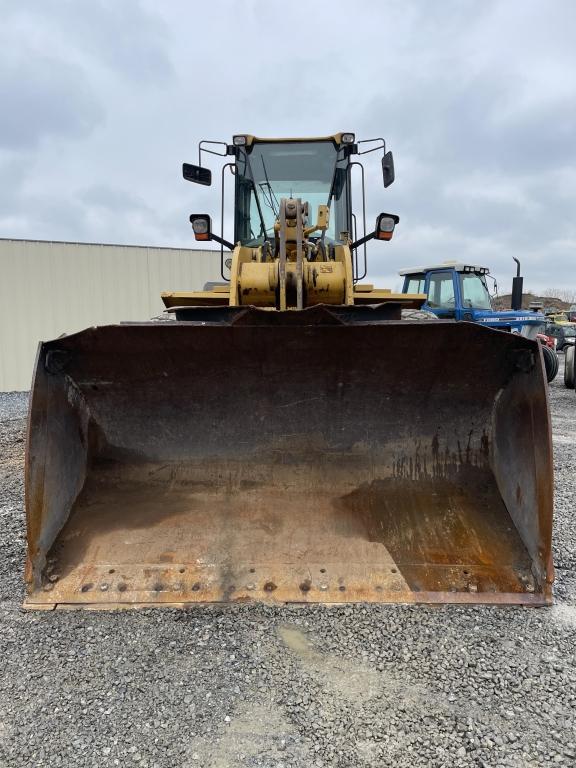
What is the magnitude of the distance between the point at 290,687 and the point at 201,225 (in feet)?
11.3

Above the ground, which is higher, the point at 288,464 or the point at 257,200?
the point at 257,200

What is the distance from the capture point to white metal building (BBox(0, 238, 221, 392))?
37.6 ft

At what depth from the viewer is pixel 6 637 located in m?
2.07

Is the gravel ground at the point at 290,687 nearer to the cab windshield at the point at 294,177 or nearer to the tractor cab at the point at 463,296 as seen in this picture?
the cab windshield at the point at 294,177

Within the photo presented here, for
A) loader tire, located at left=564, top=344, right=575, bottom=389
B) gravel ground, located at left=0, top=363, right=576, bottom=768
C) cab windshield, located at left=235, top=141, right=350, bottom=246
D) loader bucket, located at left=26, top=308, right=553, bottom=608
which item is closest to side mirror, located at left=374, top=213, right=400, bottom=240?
cab windshield, located at left=235, top=141, right=350, bottom=246

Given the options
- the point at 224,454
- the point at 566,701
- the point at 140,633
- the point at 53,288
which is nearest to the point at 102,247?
the point at 53,288

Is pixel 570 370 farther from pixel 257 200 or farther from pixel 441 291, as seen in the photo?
pixel 257 200

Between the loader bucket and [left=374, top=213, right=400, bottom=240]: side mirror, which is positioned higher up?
[left=374, top=213, right=400, bottom=240]: side mirror

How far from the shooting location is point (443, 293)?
1047 centimetres

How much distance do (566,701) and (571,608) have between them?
66 cm

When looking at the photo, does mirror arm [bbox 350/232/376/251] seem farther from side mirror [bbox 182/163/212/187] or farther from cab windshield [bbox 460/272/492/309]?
cab windshield [bbox 460/272/492/309]

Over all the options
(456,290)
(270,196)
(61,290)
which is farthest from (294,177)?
(61,290)

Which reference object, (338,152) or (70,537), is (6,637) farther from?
(338,152)

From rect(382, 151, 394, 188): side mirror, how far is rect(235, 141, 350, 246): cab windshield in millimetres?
376
